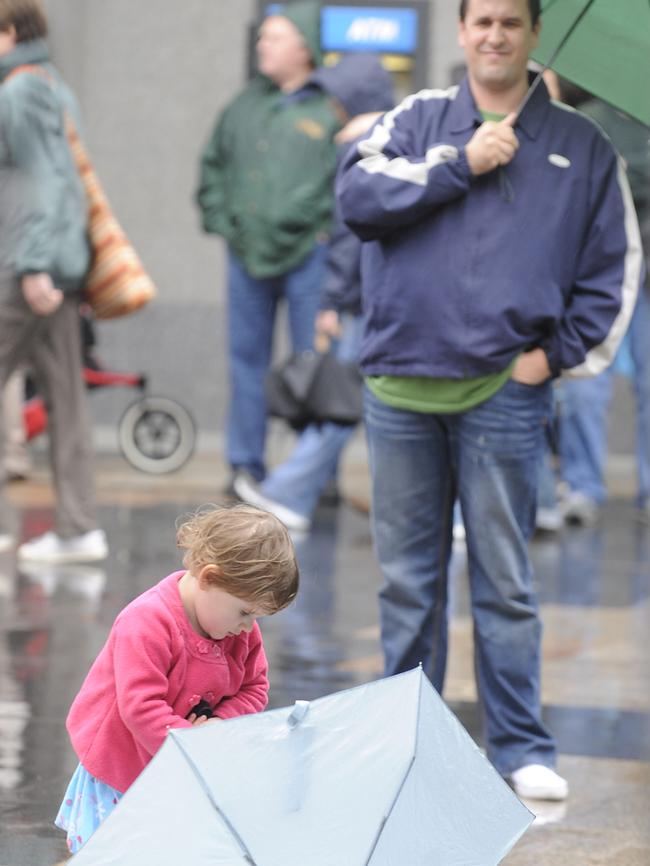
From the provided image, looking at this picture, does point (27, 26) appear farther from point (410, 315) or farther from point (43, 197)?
point (410, 315)

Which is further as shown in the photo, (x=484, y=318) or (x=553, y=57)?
(x=553, y=57)

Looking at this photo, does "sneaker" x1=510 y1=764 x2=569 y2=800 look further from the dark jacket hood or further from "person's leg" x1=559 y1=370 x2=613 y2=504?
"person's leg" x1=559 y1=370 x2=613 y2=504

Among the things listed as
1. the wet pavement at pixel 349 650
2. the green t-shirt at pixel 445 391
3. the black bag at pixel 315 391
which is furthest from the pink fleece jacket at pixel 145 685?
the black bag at pixel 315 391

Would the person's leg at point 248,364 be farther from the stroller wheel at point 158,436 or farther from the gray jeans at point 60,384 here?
the gray jeans at point 60,384

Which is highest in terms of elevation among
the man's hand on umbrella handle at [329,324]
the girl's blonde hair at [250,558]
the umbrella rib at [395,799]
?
the girl's blonde hair at [250,558]

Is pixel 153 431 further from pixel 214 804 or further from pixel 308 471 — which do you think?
pixel 214 804

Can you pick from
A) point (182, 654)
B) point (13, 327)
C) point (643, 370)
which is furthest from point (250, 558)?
point (643, 370)

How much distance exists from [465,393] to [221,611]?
1.35 m

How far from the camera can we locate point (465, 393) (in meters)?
4.45

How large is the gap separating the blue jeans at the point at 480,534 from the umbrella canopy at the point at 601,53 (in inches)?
30.0

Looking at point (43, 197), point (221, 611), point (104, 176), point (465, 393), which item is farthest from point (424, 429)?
point (104, 176)

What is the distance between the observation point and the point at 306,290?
31.4ft

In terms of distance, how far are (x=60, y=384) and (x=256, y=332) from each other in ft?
7.84

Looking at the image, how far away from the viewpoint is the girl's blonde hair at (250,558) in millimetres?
3217
